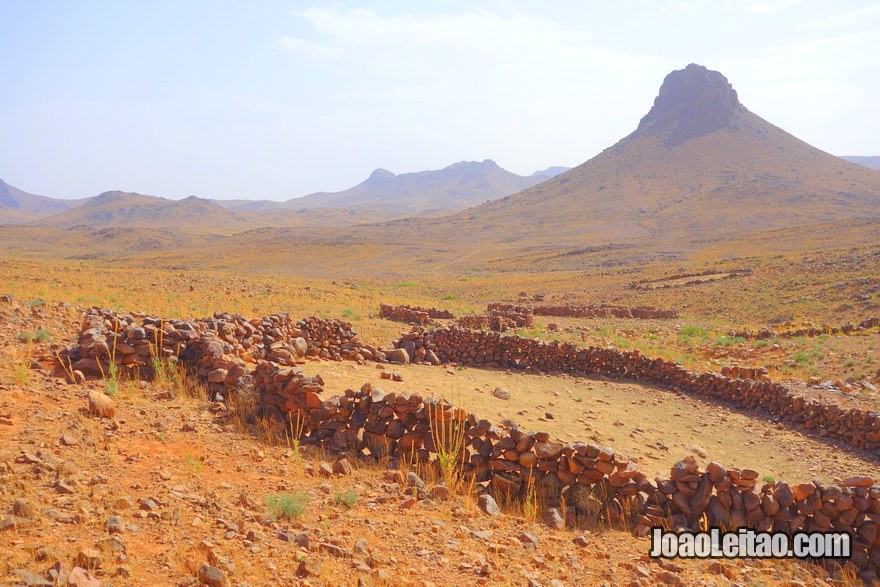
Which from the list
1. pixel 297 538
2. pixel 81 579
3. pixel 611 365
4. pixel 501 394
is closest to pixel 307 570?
pixel 297 538

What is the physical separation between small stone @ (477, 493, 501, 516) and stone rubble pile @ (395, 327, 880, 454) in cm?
767

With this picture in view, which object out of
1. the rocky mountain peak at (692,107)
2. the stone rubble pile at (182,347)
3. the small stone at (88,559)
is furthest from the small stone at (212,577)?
the rocky mountain peak at (692,107)

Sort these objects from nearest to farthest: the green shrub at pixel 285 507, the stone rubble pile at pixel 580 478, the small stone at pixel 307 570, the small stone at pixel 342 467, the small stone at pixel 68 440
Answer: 1. the small stone at pixel 307 570
2. the green shrub at pixel 285 507
3. the small stone at pixel 68 440
4. the stone rubble pile at pixel 580 478
5. the small stone at pixel 342 467

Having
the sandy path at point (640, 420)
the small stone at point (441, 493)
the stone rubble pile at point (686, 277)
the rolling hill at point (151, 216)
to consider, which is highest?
the rolling hill at point (151, 216)

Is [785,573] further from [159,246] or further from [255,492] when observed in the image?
[159,246]

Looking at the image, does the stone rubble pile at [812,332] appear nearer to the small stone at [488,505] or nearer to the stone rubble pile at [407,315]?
the stone rubble pile at [407,315]

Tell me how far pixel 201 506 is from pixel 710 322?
77.4 feet

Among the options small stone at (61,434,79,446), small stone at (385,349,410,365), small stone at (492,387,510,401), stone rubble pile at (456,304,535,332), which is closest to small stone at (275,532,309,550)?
small stone at (61,434,79,446)

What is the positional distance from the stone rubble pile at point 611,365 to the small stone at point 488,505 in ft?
25.2

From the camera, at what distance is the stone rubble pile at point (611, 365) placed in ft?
36.7

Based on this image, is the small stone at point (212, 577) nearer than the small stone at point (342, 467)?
Yes

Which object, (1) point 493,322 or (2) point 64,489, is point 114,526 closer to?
(2) point 64,489

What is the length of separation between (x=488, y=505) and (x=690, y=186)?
391 feet

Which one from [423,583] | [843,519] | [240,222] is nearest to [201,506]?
[423,583]
